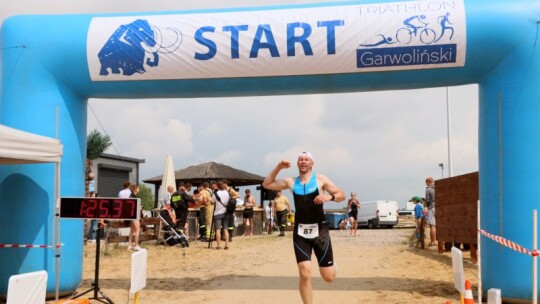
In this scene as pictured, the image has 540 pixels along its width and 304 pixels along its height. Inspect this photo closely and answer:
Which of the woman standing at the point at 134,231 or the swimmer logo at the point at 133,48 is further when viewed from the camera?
the woman standing at the point at 134,231

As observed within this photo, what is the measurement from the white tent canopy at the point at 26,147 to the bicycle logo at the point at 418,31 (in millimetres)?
4484

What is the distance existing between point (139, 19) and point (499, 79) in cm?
492

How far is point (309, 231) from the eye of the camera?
586cm

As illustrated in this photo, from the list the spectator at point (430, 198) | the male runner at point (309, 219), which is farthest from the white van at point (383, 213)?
the male runner at point (309, 219)

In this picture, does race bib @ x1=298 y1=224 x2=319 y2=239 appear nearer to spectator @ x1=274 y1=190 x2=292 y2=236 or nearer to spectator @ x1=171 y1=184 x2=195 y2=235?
spectator @ x1=171 y1=184 x2=195 y2=235

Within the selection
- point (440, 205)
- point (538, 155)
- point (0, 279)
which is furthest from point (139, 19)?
point (440, 205)

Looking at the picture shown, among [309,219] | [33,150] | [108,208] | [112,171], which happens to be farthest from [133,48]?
[112,171]

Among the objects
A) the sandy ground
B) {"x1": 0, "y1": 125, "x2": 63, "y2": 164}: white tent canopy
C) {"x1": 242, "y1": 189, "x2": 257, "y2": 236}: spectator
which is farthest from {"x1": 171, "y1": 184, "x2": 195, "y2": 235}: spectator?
{"x1": 0, "y1": 125, "x2": 63, "y2": 164}: white tent canopy

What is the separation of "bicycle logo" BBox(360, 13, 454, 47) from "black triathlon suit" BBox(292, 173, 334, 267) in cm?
243

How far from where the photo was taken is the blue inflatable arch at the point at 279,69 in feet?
22.2

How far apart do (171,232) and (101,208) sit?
315 inches

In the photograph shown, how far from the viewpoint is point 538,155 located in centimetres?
665

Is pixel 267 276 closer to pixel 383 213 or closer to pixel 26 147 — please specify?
pixel 26 147

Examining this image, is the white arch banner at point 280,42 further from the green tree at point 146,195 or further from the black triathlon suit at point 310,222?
the green tree at point 146,195
